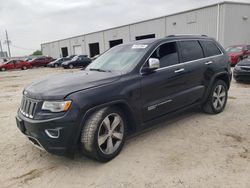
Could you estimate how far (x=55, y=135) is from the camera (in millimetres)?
2791

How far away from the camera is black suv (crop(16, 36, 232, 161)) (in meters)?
2.81

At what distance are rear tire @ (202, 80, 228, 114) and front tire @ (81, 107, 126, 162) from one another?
2.54 meters

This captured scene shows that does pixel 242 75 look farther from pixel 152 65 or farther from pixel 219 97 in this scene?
pixel 152 65

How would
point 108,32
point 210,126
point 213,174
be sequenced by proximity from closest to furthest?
point 213,174, point 210,126, point 108,32

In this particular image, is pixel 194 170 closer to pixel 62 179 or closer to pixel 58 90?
pixel 62 179

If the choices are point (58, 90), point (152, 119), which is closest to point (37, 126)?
point (58, 90)

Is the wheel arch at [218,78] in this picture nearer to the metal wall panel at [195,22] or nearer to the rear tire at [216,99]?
the rear tire at [216,99]

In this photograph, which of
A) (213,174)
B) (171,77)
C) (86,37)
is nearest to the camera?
(213,174)

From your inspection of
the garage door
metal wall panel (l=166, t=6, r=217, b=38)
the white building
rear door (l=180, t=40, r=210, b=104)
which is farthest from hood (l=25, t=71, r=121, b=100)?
the garage door

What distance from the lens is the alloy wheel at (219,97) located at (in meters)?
5.04

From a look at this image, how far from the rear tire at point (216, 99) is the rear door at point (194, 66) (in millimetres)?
456

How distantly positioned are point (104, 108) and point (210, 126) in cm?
246

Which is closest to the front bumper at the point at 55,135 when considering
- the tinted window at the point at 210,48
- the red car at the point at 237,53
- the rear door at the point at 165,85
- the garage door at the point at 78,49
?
the rear door at the point at 165,85

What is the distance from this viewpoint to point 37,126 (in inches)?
110
